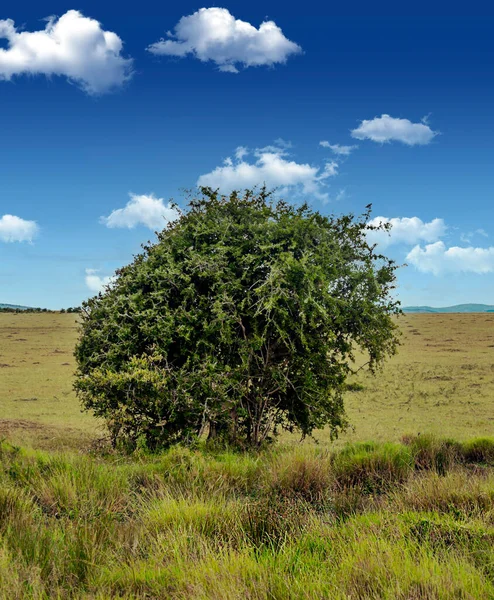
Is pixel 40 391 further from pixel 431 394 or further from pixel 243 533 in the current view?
pixel 243 533

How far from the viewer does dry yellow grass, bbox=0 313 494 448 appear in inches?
691

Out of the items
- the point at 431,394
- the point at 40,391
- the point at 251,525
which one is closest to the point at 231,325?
the point at 251,525

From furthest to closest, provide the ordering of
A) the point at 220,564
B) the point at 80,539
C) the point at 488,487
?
the point at 488,487, the point at 80,539, the point at 220,564

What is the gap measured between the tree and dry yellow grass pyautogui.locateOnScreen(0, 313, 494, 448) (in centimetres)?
188

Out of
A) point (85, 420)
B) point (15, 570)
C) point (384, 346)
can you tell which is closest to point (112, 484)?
point (15, 570)

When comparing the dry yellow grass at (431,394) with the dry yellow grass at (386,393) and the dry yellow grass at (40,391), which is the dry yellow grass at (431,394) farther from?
the dry yellow grass at (40,391)

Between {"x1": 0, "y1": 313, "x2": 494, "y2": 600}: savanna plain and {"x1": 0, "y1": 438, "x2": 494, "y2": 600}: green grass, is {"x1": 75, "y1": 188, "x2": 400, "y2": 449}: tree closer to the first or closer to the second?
{"x1": 0, "y1": 313, "x2": 494, "y2": 600}: savanna plain

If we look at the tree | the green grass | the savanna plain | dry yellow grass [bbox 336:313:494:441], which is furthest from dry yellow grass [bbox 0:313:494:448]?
the green grass

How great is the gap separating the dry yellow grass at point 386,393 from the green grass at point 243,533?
478 centimetres

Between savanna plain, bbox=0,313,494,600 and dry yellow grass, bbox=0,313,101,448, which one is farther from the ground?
savanna plain, bbox=0,313,494,600

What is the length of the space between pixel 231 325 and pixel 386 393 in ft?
61.9

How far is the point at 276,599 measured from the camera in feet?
11.7

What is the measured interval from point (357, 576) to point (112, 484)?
11.9 ft

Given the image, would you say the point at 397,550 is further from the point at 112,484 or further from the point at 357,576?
the point at 112,484
